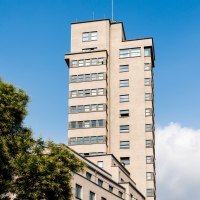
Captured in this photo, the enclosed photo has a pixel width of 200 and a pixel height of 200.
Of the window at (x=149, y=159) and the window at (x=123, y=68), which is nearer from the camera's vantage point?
the window at (x=149, y=159)

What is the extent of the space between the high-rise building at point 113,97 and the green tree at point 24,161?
56464mm

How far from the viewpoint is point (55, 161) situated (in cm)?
4297

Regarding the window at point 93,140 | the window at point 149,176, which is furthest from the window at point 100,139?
the window at point 149,176

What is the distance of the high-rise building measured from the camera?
10200 cm

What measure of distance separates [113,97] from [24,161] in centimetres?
6784

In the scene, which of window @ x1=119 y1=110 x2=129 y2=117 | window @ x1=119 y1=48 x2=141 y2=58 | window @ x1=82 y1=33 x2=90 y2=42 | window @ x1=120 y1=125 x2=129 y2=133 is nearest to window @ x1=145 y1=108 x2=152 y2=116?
window @ x1=119 y1=110 x2=129 y2=117

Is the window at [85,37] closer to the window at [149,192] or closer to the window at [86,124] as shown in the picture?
the window at [86,124]

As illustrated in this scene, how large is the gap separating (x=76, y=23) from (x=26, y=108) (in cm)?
7128

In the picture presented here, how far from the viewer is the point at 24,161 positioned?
41156mm

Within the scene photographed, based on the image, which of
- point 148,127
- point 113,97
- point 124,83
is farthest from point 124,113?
point 124,83

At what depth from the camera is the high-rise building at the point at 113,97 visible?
10200 cm

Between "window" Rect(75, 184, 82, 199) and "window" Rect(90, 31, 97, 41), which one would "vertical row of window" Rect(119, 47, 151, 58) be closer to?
"window" Rect(90, 31, 97, 41)

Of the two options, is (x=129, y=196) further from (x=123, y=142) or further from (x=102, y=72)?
(x=102, y=72)

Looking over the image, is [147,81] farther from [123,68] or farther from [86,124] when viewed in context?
[86,124]
